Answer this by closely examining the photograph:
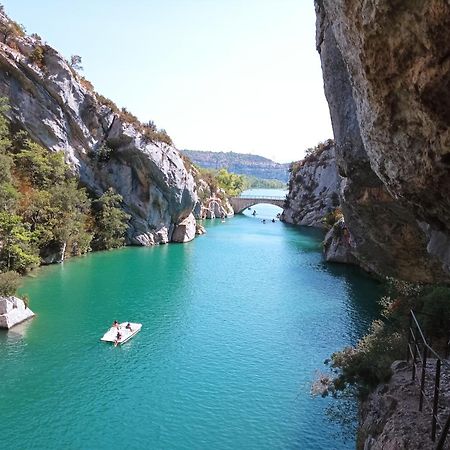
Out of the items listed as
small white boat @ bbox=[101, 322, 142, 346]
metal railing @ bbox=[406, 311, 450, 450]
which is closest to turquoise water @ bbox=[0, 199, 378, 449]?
small white boat @ bbox=[101, 322, 142, 346]

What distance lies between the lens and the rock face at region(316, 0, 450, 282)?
6.65 m

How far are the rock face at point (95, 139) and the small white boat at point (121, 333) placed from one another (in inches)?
1176

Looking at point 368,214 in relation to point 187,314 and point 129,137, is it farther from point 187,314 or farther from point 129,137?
point 129,137

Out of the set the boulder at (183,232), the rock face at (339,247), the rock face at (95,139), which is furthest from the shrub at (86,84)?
the rock face at (339,247)

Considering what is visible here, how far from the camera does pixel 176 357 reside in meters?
23.1

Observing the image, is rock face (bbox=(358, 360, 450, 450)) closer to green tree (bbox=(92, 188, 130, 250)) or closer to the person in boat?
the person in boat

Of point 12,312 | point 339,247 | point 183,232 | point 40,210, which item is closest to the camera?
point 12,312

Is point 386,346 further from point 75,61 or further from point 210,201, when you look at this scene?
point 210,201

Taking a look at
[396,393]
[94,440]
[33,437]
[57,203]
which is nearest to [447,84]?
[396,393]

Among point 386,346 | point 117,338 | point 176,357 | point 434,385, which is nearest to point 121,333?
point 117,338

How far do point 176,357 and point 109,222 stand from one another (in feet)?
101

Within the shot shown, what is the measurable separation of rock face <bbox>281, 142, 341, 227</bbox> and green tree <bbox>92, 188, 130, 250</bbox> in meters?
43.5

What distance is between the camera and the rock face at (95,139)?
47.3 meters

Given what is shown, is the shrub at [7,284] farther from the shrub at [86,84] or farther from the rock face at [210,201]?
the rock face at [210,201]
